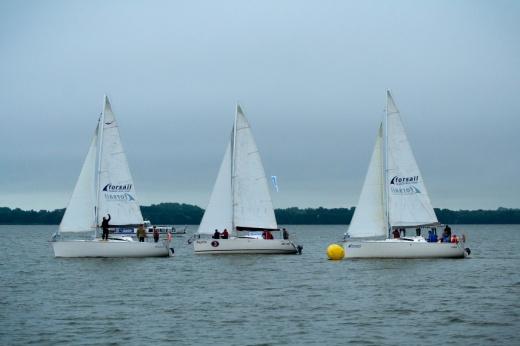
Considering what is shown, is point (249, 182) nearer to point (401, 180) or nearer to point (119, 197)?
point (119, 197)

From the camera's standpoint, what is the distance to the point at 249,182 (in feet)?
202

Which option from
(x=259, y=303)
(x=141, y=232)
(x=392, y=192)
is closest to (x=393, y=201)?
(x=392, y=192)

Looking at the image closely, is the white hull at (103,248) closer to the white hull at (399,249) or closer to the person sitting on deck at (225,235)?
the person sitting on deck at (225,235)

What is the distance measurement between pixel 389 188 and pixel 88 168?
17.9 m

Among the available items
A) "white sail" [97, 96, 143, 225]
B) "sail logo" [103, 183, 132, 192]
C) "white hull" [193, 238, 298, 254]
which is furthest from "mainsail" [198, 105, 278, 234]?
"sail logo" [103, 183, 132, 192]

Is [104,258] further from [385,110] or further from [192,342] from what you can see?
[192,342]

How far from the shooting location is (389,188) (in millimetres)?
55844

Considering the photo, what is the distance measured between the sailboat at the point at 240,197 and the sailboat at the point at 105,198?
469 cm

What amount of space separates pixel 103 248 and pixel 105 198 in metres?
3.39

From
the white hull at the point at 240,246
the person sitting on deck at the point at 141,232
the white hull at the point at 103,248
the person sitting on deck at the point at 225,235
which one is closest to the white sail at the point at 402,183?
the white hull at the point at 240,246

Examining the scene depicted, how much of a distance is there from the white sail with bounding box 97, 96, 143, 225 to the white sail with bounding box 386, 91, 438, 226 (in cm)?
1513

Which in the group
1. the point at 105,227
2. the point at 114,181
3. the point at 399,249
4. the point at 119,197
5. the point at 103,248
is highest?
the point at 114,181

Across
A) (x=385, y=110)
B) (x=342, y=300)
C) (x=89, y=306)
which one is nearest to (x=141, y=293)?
(x=89, y=306)

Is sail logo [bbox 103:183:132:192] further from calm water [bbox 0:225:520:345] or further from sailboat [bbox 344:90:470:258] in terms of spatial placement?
sailboat [bbox 344:90:470:258]
